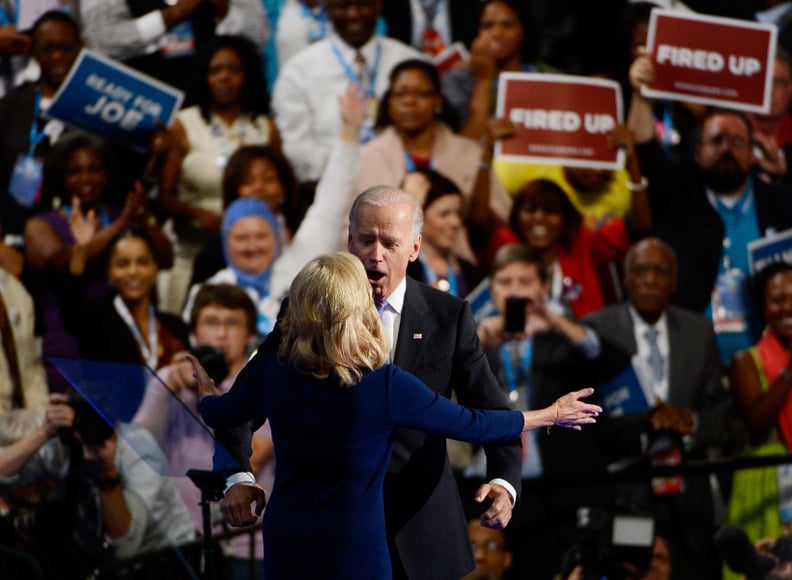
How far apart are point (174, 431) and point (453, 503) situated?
0.78 meters

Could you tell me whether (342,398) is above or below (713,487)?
above

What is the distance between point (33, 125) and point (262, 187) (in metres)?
1.15

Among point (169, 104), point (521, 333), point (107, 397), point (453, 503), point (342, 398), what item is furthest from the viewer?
point (169, 104)

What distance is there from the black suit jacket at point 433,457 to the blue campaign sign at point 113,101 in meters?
3.73

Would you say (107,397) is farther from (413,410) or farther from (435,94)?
(435,94)

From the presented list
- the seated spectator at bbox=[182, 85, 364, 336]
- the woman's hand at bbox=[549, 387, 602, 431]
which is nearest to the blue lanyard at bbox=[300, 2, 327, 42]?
the seated spectator at bbox=[182, 85, 364, 336]

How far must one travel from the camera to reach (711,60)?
6.94 meters

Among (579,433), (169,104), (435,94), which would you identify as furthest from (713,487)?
(169,104)

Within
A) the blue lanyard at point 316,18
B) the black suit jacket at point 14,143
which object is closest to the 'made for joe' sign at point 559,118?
the blue lanyard at point 316,18

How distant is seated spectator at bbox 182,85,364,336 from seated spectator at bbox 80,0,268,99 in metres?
0.65

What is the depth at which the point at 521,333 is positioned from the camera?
5949 millimetres

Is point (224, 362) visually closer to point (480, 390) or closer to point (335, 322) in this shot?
point (480, 390)

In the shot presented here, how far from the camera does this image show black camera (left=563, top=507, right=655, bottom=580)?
5.04 meters

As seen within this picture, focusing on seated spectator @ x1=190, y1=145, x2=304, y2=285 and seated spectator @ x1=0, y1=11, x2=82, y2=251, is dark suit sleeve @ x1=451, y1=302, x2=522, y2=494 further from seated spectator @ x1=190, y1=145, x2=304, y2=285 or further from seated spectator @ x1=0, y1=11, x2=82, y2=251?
seated spectator @ x1=0, y1=11, x2=82, y2=251
